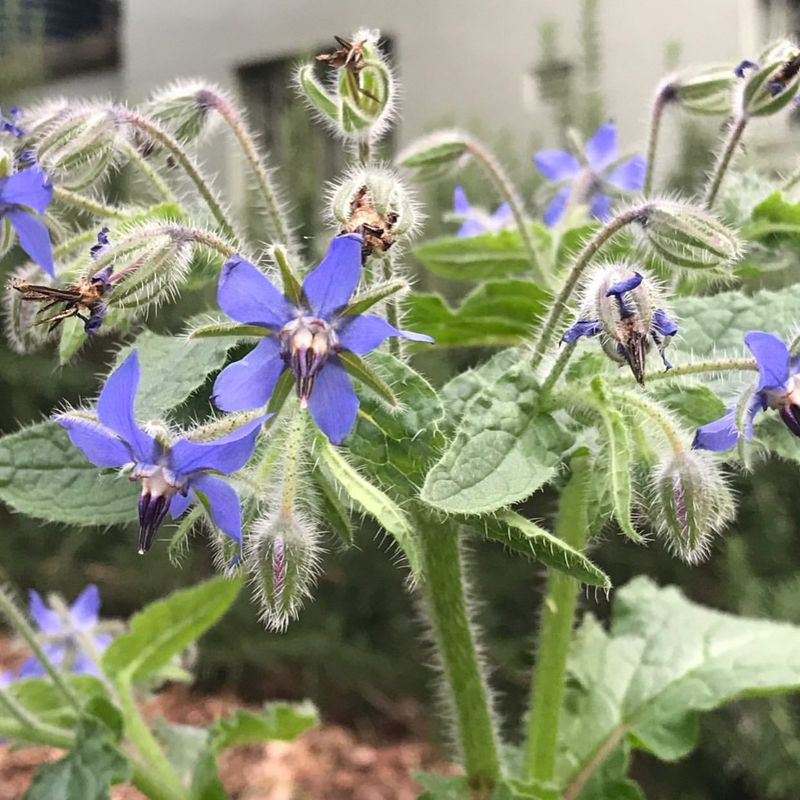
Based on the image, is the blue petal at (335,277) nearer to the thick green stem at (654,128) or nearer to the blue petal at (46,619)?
the thick green stem at (654,128)

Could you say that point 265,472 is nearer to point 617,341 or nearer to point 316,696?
point 617,341

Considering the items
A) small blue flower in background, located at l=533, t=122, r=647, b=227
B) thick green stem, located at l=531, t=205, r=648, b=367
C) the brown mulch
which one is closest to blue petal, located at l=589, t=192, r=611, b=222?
small blue flower in background, located at l=533, t=122, r=647, b=227

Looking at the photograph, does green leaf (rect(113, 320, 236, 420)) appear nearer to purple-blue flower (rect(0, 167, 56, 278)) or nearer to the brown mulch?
purple-blue flower (rect(0, 167, 56, 278))

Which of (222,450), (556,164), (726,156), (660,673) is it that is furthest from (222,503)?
(556,164)

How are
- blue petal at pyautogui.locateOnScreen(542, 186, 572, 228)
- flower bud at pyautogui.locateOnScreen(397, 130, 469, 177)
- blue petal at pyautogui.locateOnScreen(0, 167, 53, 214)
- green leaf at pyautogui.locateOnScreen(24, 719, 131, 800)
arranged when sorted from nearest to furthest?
1. blue petal at pyautogui.locateOnScreen(0, 167, 53, 214)
2. green leaf at pyautogui.locateOnScreen(24, 719, 131, 800)
3. flower bud at pyautogui.locateOnScreen(397, 130, 469, 177)
4. blue petal at pyautogui.locateOnScreen(542, 186, 572, 228)

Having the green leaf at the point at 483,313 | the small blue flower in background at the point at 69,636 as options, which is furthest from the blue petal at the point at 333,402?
the small blue flower in background at the point at 69,636

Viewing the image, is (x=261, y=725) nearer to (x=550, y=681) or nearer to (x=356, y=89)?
(x=550, y=681)
